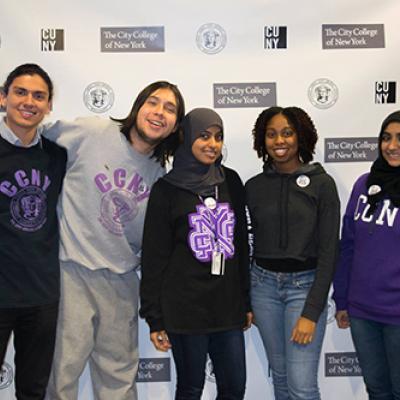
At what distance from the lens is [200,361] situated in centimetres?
179

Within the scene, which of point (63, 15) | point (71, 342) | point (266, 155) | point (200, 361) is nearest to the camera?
point (200, 361)

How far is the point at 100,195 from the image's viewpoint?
6.33 ft

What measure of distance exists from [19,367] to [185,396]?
68cm

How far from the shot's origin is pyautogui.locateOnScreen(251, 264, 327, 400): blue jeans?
1865mm

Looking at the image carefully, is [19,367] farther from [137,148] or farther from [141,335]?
[137,148]

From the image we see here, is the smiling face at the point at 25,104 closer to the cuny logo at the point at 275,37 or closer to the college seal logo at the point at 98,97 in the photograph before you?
the college seal logo at the point at 98,97

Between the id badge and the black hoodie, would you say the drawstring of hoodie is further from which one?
the id badge

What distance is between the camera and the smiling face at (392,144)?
188cm

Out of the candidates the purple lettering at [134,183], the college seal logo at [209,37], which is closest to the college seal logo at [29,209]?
the purple lettering at [134,183]

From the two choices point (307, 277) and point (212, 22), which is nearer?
point (307, 277)

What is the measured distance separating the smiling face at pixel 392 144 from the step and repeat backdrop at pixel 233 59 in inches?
23.7

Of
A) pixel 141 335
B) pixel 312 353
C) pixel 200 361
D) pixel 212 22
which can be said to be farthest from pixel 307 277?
pixel 212 22

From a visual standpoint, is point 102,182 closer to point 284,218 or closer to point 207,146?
point 207,146

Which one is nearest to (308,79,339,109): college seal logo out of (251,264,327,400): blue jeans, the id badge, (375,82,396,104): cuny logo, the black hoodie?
(375,82,396,104): cuny logo
